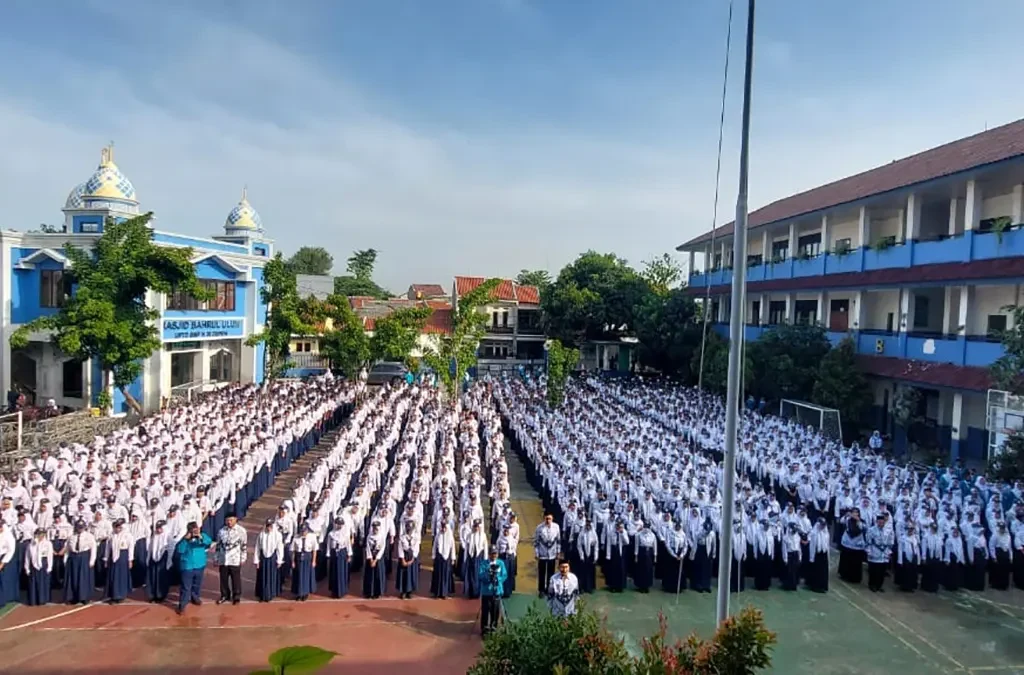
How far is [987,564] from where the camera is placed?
31.7 ft

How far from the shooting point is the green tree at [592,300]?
34688 mm

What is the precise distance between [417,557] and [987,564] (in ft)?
24.5

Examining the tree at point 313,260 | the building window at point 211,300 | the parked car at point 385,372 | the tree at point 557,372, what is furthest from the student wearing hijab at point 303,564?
the tree at point 313,260

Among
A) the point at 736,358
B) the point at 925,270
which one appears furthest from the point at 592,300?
the point at 736,358

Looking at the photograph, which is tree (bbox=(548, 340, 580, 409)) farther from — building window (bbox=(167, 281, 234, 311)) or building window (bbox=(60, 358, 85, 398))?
building window (bbox=(60, 358, 85, 398))

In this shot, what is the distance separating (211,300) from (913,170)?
64.7 feet

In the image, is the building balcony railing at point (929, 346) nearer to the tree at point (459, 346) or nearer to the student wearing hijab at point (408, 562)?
the student wearing hijab at point (408, 562)

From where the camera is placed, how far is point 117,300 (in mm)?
17016

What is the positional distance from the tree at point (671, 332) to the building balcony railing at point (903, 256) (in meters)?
3.08

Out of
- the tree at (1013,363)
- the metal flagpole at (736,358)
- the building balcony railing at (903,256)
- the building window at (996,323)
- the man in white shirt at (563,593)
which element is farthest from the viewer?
the building window at (996,323)

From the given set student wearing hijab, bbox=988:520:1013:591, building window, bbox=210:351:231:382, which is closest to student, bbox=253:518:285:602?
student wearing hijab, bbox=988:520:1013:591

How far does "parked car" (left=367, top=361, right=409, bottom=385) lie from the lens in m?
32.5

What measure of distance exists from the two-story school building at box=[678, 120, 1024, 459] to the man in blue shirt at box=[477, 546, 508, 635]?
681 centimetres

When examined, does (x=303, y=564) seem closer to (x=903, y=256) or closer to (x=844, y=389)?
(x=844, y=389)
